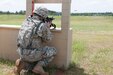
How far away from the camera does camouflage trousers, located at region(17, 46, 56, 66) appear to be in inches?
223

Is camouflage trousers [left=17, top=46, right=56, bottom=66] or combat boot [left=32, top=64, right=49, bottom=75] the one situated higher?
camouflage trousers [left=17, top=46, right=56, bottom=66]

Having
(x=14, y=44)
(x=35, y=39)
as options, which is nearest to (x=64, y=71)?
(x=35, y=39)

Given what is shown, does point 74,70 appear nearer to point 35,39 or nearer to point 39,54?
point 39,54

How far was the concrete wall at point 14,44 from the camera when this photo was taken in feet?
20.8

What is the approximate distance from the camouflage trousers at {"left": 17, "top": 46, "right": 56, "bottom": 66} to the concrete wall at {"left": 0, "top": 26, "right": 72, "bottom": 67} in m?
0.34

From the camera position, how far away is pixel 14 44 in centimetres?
707

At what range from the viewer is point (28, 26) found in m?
5.66

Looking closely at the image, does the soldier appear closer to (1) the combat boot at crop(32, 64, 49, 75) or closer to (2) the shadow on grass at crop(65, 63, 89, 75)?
(1) the combat boot at crop(32, 64, 49, 75)

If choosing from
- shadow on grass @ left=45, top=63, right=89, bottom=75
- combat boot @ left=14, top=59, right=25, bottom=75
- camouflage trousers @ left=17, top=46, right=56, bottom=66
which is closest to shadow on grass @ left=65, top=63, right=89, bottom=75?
shadow on grass @ left=45, top=63, right=89, bottom=75

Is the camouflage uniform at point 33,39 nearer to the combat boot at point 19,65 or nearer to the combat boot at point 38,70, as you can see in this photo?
the combat boot at point 38,70

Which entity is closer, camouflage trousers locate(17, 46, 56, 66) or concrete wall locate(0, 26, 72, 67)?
camouflage trousers locate(17, 46, 56, 66)

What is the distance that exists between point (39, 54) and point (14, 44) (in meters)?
1.54

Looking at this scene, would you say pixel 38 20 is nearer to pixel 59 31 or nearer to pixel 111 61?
pixel 59 31

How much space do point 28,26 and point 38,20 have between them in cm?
24
